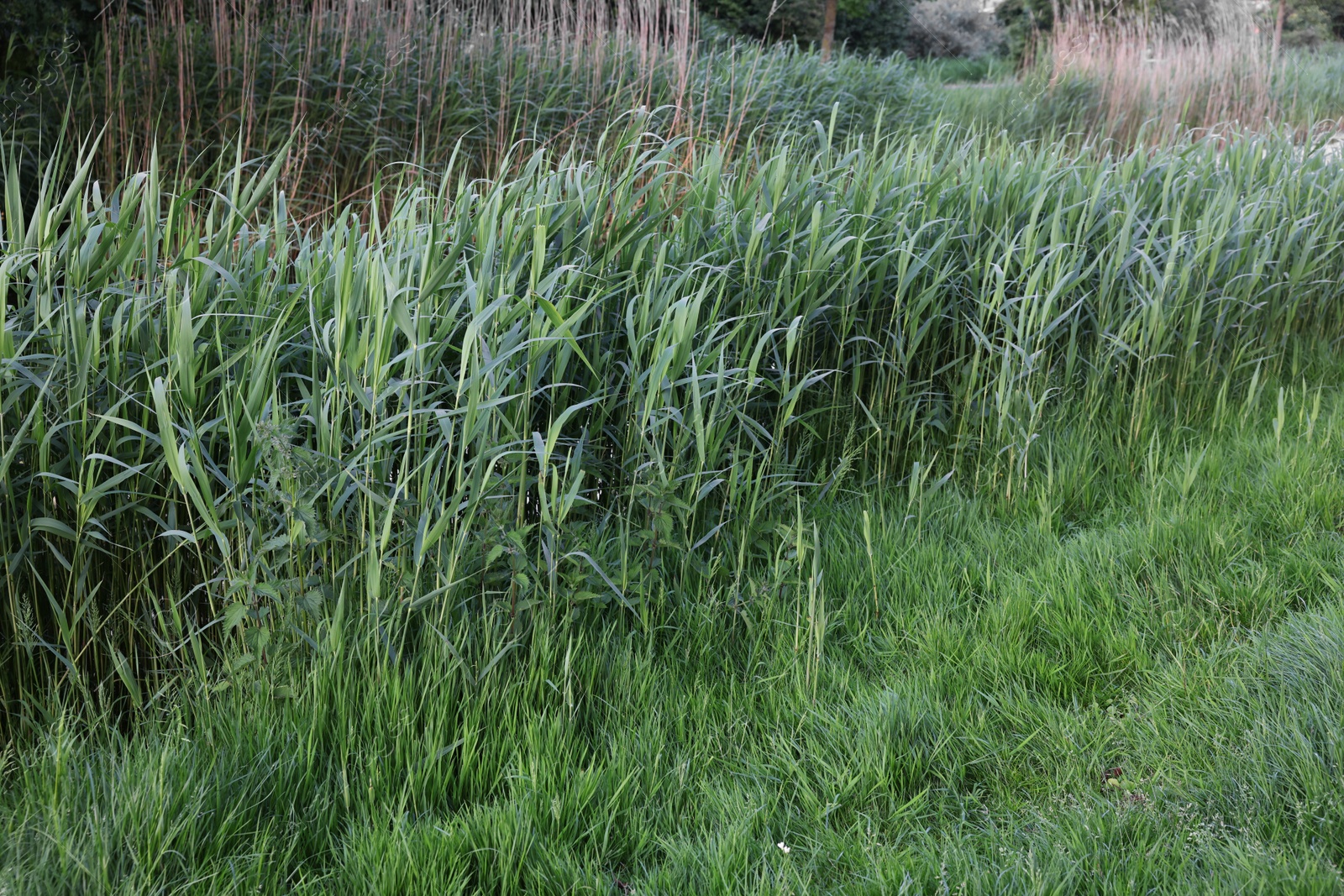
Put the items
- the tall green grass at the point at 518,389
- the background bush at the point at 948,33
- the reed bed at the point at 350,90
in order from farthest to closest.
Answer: the background bush at the point at 948,33
the reed bed at the point at 350,90
the tall green grass at the point at 518,389

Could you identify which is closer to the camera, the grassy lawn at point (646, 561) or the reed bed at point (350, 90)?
the grassy lawn at point (646, 561)

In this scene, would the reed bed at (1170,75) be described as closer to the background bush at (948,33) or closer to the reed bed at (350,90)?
the reed bed at (350,90)

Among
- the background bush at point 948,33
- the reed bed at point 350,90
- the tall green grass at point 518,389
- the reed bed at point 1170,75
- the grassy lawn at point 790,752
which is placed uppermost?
the background bush at point 948,33

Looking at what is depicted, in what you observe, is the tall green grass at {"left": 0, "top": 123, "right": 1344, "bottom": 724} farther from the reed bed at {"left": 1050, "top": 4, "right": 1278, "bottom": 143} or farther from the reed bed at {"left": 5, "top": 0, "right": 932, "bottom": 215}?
the reed bed at {"left": 1050, "top": 4, "right": 1278, "bottom": 143}

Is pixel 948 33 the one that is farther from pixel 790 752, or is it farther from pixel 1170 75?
pixel 790 752

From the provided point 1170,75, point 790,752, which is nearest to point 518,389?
point 790,752

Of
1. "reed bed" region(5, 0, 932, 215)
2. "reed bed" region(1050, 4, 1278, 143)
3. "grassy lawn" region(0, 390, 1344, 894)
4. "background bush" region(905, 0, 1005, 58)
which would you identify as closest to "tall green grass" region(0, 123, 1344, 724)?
"grassy lawn" region(0, 390, 1344, 894)

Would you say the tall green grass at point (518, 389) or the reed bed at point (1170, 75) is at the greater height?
the reed bed at point (1170, 75)

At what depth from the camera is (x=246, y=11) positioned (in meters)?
4.63

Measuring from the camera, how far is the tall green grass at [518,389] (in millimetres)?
1700

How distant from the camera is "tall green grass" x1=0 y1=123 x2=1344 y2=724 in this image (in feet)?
5.58

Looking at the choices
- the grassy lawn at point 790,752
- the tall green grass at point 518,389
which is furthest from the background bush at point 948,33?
the grassy lawn at point 790,752

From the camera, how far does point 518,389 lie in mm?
2023

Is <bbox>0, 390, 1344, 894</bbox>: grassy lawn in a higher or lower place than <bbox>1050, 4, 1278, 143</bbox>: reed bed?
lower
